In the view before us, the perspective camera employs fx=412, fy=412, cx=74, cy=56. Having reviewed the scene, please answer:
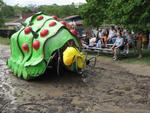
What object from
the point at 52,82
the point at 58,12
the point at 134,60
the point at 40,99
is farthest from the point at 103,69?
the point at 58,12

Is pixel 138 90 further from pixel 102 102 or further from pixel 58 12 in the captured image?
pixel 58 12

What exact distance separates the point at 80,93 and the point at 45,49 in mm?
2901

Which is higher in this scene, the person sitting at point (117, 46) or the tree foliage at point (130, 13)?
the tree foliage at point (130, 13)

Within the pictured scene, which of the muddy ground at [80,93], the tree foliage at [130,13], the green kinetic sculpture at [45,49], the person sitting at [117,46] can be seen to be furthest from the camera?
the person sitting at [117,46]

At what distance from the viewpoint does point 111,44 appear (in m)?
21.9

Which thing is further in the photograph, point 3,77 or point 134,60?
point 134,60

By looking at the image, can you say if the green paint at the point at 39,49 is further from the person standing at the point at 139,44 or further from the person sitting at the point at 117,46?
the person standing at the point at 139,44

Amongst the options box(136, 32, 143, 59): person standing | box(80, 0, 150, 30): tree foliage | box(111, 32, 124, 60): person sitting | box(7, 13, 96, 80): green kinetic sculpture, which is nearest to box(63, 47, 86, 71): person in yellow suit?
box(7, 13, 96, 80): green kinetic sculpture

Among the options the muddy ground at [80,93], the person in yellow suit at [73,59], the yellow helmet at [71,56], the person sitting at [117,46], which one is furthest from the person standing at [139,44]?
the yellow helmet at [71,56]

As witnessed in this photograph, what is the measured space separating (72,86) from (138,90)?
2.43 m

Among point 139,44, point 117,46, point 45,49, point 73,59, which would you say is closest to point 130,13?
point 139,44

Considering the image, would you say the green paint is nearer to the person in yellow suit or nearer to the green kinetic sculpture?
the green kinetic sculpture

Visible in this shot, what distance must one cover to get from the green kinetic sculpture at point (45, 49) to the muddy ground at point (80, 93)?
1.71 feet

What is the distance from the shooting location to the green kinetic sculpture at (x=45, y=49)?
15219mm
